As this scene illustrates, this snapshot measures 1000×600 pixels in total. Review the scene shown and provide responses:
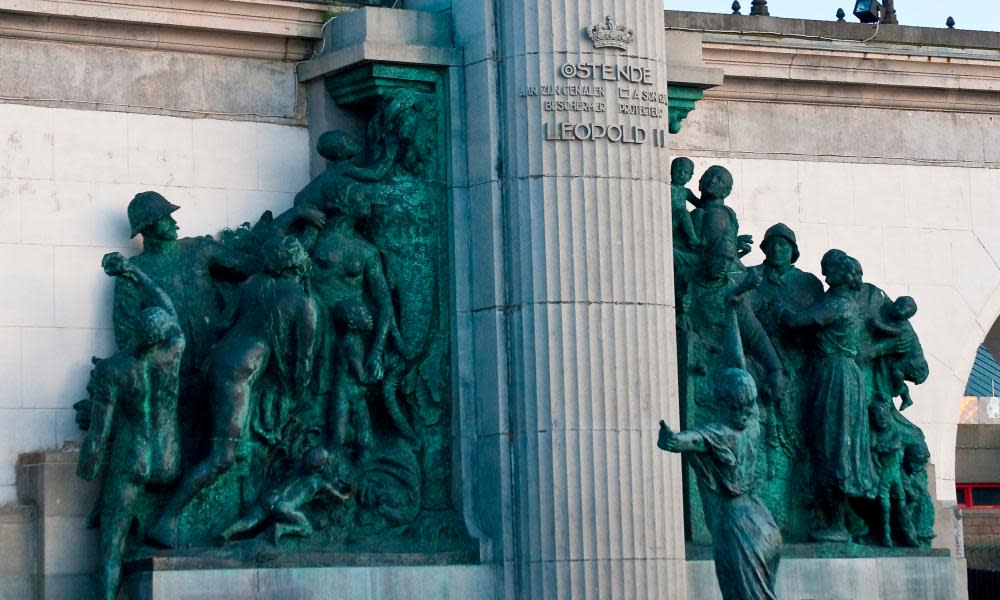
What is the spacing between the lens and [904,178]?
23172 mm

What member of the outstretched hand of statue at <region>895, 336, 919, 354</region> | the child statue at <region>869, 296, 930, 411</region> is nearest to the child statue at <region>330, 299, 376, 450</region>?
the child statue at <region>869, 296, 930, 411</region>

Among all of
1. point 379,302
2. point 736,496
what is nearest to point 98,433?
point 379,302

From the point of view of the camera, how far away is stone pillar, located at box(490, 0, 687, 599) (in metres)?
19.3

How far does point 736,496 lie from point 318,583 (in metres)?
3.22

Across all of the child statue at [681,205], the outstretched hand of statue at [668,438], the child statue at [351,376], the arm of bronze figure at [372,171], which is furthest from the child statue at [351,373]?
the outstretched hand of statue at [668,438]

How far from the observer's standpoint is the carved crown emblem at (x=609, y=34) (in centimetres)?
1992

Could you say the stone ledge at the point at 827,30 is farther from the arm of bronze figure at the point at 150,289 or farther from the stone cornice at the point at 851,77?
the arm of bronze figure at the point at 150,289

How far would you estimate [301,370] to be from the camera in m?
19.2

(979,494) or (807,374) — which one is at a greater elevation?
(807,374)

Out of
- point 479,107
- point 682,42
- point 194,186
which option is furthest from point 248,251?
point 682,42

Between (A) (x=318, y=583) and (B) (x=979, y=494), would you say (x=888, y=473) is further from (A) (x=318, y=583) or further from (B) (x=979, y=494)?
(B) (x=979, y=494)

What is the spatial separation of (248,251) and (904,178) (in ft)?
21.0

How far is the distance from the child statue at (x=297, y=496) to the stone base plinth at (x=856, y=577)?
287 cm

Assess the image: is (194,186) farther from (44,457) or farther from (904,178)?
(904,178)
